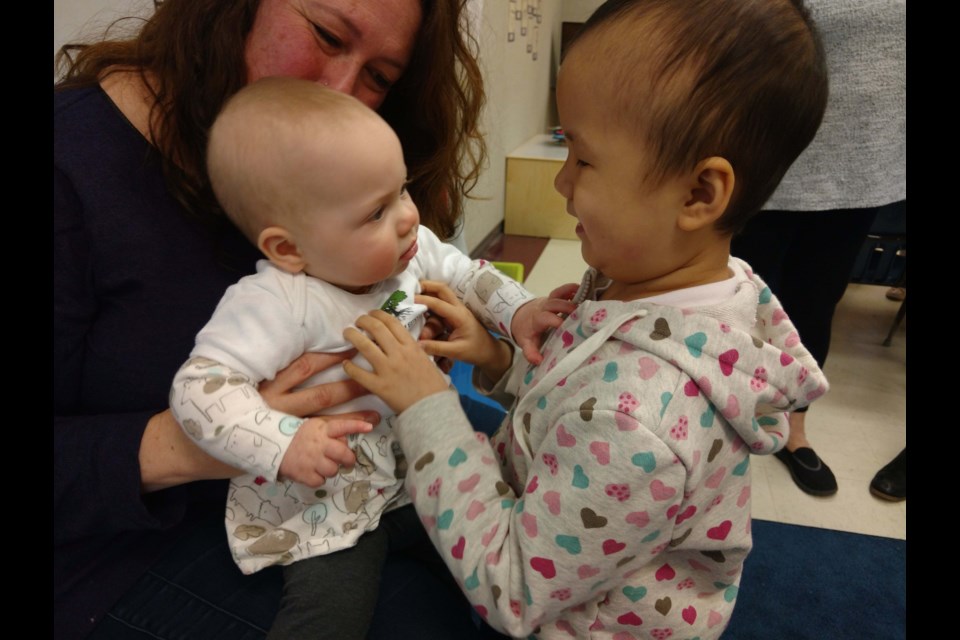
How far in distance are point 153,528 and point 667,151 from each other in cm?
87

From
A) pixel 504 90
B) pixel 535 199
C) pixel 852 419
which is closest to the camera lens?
pixel 852 419

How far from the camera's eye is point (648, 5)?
669mm

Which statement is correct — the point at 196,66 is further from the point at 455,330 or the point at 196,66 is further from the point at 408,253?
the point at 455,330

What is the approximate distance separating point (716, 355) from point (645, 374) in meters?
0.09

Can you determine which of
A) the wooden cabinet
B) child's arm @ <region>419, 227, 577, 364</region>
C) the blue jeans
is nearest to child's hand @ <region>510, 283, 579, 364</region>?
child's arm @ <region>419, 227, 577, 364</region>

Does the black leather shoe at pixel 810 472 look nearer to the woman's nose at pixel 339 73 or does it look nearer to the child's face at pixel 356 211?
the child's face at pixel 356 211

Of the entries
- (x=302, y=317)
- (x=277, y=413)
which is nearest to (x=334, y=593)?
(x=277, y=413)

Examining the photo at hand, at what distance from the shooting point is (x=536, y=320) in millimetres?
946

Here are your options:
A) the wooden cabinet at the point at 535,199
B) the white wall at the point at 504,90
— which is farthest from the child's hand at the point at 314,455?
the wooden cabinet at the point at 535,199

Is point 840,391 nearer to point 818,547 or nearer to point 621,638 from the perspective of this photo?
point 818,547

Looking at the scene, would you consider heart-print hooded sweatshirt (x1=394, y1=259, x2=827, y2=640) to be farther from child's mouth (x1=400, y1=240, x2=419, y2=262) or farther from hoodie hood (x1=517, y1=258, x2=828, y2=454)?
child's mouth (x1=400, y1=240, x2=419, y2=262)

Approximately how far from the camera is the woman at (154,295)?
2.72 feet

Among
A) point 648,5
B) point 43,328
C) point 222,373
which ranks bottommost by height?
point 222,373

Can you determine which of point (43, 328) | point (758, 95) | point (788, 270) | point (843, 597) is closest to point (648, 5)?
point (758, 95)
